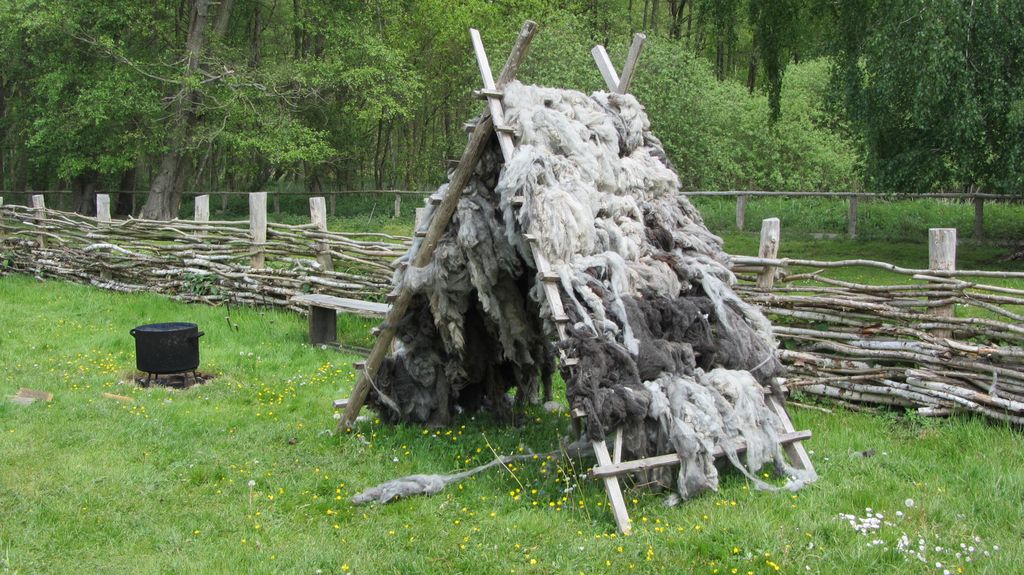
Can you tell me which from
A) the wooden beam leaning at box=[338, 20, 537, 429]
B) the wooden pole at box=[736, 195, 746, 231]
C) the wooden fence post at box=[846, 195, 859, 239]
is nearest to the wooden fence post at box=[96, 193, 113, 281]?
the wooden beam leaning at box=[338, 20, 537, 429]

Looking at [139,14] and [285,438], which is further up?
[139,14]

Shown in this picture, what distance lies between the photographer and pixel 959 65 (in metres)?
10.7

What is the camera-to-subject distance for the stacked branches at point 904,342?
19.8 ft

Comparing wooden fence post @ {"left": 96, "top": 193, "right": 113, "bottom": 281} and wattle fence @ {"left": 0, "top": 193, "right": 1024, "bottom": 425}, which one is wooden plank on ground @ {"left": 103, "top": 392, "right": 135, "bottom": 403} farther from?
wooden fence post @ {"left": 96, "top": 193, "right": 113, "bottom": 281}

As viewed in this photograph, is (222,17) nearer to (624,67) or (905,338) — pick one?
(624,67)

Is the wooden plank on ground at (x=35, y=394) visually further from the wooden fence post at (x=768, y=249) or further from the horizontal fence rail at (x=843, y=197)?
the horizontal fence rail at (x=843, y=197)

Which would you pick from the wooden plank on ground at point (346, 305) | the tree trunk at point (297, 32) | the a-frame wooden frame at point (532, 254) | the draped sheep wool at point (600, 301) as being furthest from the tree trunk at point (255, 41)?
the draped sheep wool at point (600, 301)

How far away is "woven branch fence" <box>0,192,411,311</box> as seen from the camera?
10.4m

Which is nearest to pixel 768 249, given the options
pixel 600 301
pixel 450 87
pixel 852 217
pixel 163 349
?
pixel 600 301

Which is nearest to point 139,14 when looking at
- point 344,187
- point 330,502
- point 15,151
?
point 344,187

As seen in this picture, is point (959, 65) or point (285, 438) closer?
point (285, 438)

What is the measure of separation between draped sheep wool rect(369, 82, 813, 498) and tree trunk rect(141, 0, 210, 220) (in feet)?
52.7

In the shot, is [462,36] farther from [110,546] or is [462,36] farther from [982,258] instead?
[110,546]

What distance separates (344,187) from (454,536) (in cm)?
2722
